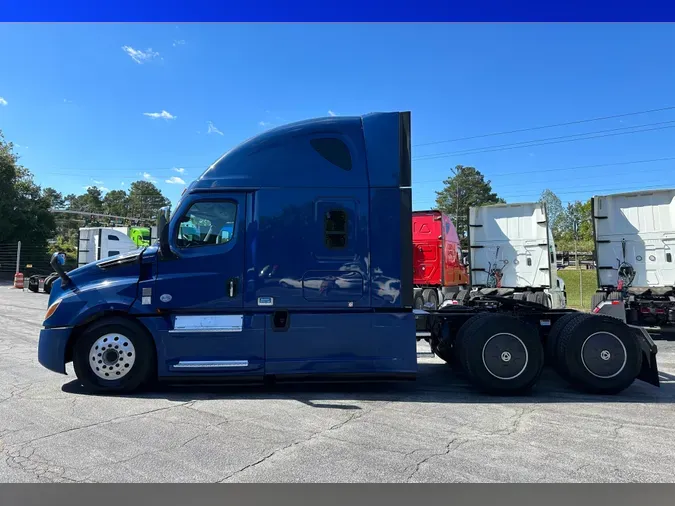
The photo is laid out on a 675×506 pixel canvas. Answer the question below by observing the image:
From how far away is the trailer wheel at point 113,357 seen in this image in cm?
565

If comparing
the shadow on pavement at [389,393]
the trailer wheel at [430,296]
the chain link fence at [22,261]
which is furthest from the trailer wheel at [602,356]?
the chain link fence at [22,261]

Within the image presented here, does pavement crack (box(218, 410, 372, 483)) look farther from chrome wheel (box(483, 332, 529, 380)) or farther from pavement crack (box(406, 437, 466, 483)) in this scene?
chrome wheel (box(483, 332, 529, 380))

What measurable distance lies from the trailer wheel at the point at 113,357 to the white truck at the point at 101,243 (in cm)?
2070

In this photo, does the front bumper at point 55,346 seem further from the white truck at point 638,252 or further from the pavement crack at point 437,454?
the white truck at point 638,252

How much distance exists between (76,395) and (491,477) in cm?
488

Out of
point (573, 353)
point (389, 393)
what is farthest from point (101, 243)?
point (573, 353)

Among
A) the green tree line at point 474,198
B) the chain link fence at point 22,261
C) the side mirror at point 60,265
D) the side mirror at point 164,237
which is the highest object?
the green tree line at point 474,198

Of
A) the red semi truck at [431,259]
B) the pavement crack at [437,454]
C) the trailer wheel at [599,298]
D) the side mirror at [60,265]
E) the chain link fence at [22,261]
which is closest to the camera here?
the pavement crack at [437,454]

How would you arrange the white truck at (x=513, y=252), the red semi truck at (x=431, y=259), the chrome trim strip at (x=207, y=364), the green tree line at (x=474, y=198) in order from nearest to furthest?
the chrome trim strip at (x=207, y=364) < the white truck at (x=513, y=252) < the red semi truck at (x=431, y=259) < the green tree line at (x=474, y=198)

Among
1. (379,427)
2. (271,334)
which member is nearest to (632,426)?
(379,427)

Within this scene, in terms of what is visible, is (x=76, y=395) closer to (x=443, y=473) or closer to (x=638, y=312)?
(x=443, y=473)

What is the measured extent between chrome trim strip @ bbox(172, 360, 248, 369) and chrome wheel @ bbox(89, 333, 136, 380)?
0.58 meters

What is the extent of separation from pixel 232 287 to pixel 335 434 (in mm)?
2228

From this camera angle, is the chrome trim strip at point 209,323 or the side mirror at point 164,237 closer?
the chrome trim strip at point 209,323
